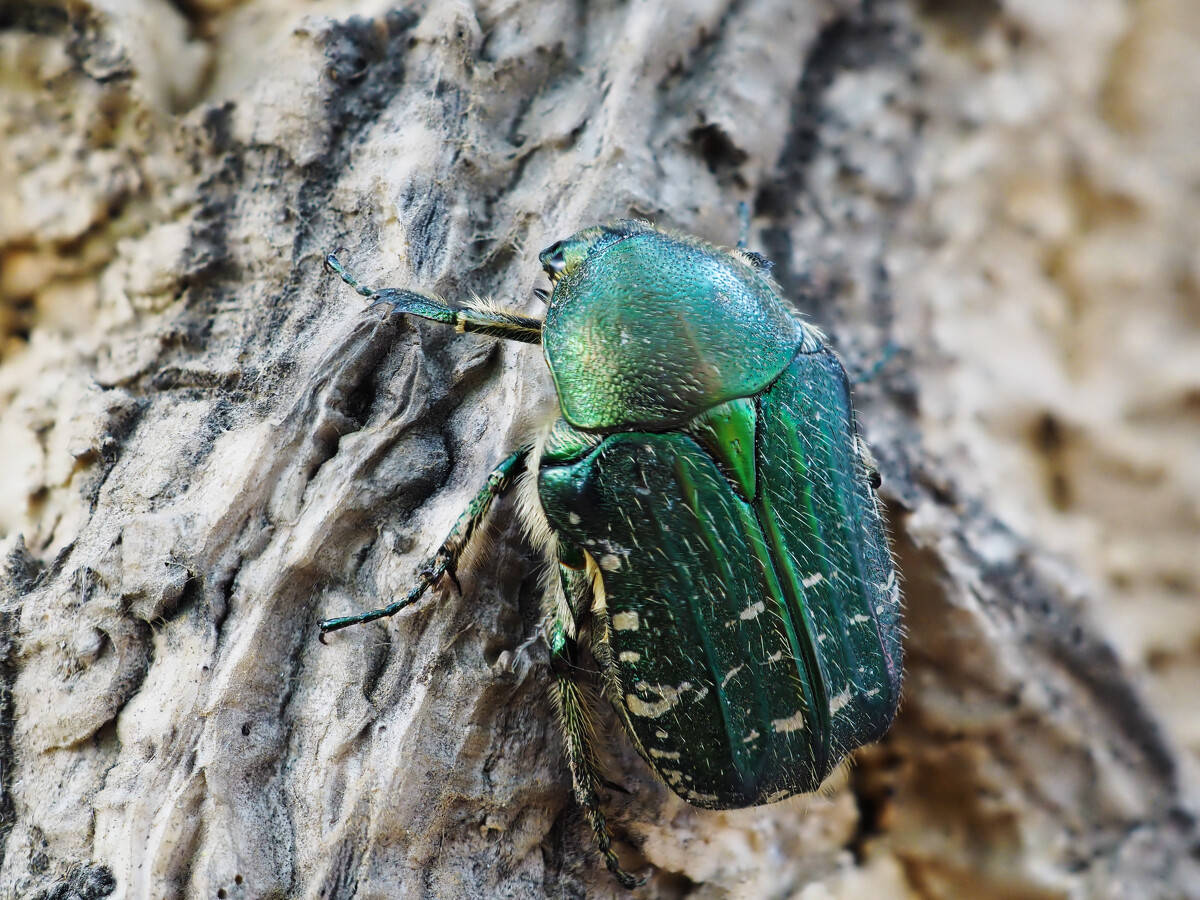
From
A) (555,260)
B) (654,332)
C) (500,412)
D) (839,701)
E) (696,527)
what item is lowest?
(839,701)

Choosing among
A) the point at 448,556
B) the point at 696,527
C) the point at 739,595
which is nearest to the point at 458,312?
the point at 448,556

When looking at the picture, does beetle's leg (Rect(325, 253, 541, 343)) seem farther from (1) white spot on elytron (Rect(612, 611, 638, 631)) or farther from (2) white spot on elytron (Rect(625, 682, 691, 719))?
(2) white spot on elytron (Rect(625, 682, 691, 719))

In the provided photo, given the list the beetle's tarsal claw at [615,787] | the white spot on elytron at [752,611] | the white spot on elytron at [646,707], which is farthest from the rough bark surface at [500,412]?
the white spot on elytron at [752,611]

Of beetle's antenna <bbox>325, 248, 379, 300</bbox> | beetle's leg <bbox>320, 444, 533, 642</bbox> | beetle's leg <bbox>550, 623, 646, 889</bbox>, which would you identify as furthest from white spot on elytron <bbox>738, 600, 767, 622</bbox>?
beetle's antenna <bbox>325, 248, 379, 300</bbox>

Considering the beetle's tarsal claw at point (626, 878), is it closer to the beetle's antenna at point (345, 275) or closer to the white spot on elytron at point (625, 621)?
the white spot on elytron at point (625, 621)

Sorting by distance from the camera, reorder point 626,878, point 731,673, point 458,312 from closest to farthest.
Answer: point 731,673
point 626,878
point 458,312

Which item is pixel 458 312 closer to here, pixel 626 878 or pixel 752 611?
pixel 752 611

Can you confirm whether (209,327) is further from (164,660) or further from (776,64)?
(776,64)

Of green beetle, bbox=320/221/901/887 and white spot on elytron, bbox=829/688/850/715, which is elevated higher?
green beetle, bbox=320/221/901/887
